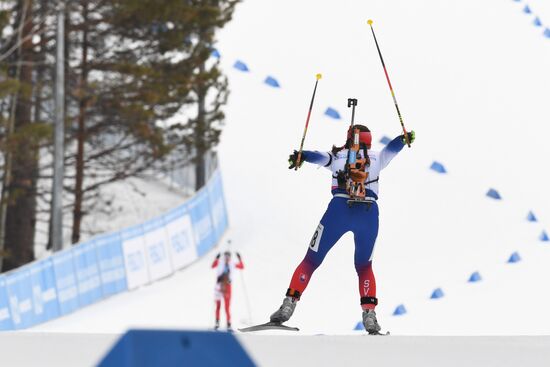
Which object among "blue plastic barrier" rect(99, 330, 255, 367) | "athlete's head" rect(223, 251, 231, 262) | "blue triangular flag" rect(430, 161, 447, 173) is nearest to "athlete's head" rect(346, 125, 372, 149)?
"blue plastic barrier" rect(99, 330, 255, 367)

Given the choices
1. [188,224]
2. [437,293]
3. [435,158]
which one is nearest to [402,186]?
[435,158]

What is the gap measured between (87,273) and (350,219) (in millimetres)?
17435

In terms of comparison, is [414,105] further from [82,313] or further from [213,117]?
[82,313]

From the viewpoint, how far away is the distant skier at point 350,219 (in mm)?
7309

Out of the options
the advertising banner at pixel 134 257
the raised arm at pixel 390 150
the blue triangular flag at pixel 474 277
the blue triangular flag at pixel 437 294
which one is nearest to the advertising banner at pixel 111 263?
the advertising banner at pixel 134 257

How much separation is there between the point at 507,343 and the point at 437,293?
20.9 m

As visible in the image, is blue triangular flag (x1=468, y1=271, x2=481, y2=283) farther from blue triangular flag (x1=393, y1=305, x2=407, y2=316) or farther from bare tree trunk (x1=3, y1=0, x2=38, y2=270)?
bare tree trunk (x1=3, y1=0, x2=38, y2=270)

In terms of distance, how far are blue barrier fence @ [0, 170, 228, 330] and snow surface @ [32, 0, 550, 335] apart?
375 millimetres

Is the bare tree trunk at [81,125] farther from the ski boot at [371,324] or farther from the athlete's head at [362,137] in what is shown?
Result: the ski boot at [371,324]

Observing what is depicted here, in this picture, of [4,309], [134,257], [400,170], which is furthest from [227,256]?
[400,170]

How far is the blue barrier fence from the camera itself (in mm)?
21030

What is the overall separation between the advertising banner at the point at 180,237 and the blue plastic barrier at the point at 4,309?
294 inches

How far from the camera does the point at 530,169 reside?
3528cm

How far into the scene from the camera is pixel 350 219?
7.31 meters
